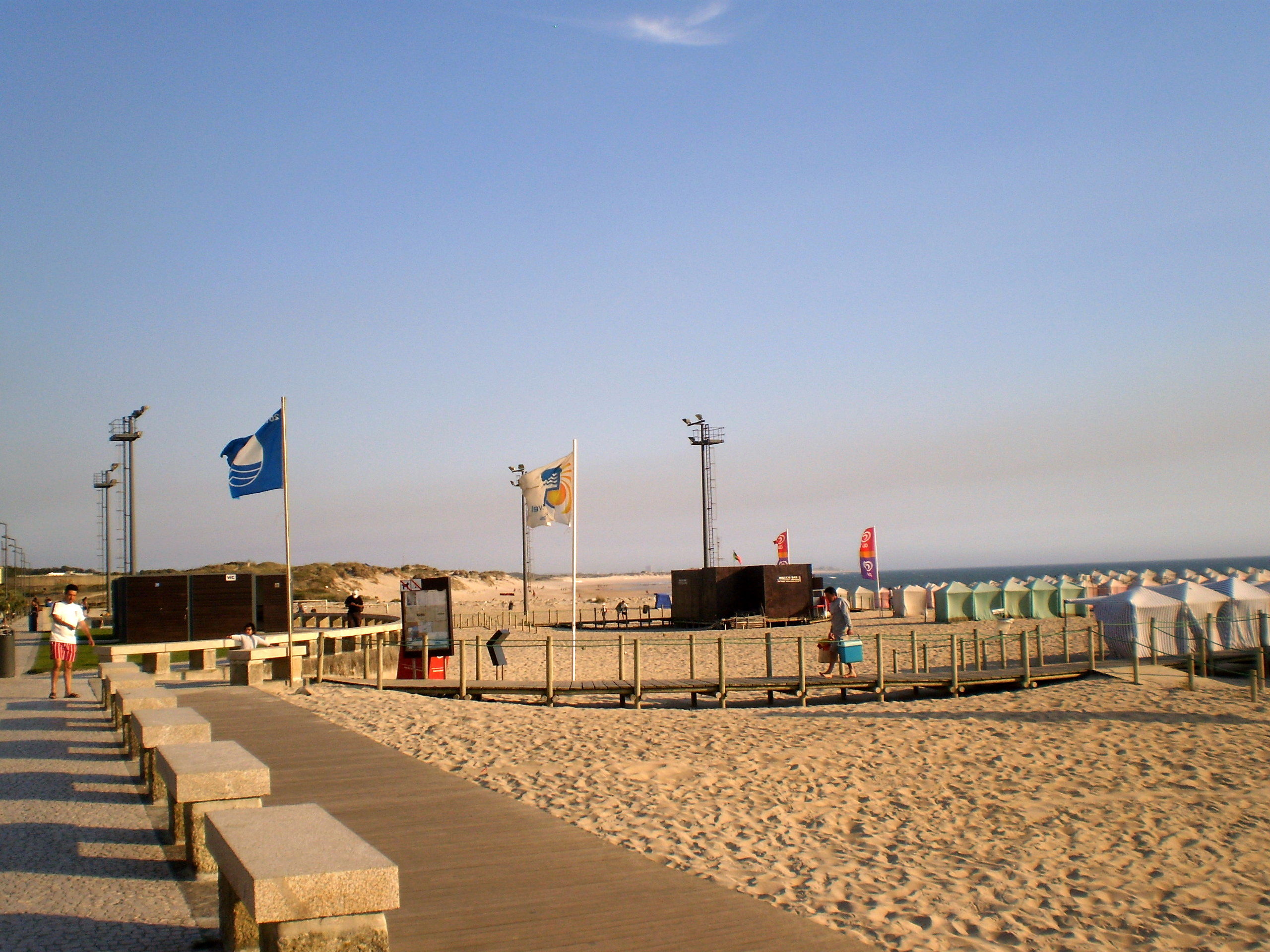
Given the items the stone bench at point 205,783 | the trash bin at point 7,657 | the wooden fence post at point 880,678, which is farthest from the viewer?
the wooden fence post at point 880,678

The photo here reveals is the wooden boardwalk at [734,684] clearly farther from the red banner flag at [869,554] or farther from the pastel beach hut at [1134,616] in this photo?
the red banner flag at [869,554]

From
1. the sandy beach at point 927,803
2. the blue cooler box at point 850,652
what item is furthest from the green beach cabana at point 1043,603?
the sandy beach at point 927,803

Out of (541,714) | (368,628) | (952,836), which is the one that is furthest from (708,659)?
(952,836)

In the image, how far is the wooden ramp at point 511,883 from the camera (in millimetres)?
4500

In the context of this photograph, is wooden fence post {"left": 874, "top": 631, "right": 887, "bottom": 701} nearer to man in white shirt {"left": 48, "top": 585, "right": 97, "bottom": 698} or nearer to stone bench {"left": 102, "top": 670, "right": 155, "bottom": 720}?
stone bench {"left": 102, "top": 670, "right": 155, "bottom": 720}

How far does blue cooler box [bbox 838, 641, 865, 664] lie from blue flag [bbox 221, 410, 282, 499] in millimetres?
10544

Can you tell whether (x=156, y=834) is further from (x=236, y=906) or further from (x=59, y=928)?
(x=236, y=906)

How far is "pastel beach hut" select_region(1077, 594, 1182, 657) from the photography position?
79.4 feet

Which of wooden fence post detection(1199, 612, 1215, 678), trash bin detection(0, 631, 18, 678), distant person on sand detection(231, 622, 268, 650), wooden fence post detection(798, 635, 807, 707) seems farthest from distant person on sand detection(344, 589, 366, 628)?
wooden fence post detection(1199, 612, 1215, 678)

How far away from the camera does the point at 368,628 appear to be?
2064 centimetres

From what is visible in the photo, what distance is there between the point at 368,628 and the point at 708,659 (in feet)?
32.3

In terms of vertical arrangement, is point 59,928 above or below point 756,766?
above

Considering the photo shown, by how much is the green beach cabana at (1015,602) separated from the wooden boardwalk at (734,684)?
70.0 feet

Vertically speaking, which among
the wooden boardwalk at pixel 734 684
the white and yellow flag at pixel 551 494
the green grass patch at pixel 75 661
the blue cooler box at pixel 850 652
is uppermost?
the white and yellow flag at pixel 551 494
